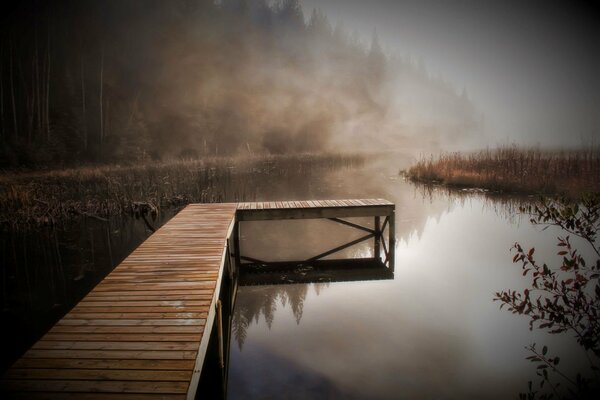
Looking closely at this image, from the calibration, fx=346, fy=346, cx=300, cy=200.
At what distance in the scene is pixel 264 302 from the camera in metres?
5.82

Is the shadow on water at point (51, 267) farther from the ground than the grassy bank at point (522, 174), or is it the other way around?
the grassy bank at point (522, 174)

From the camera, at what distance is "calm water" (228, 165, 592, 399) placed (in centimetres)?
373

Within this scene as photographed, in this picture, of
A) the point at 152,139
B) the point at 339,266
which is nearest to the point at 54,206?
the point at 339,266

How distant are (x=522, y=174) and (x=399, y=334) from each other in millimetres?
12758

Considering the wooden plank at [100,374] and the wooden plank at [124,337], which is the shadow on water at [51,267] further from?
the wooden plank at [100,374]

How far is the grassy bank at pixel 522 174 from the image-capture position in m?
12.6

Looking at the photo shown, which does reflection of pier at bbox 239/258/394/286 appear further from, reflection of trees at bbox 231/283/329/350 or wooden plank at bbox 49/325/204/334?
wooden plank at bbox 49/325/204/334

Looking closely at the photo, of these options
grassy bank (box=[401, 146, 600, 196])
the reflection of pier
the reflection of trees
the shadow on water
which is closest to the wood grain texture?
the reflection of trees

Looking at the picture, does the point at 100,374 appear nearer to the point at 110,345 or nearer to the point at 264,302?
the point at 110,345

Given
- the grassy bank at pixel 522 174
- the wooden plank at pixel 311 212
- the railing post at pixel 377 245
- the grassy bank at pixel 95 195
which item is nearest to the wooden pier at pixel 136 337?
the wooden plank at pixel 311 212

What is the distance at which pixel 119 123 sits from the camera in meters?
26.8

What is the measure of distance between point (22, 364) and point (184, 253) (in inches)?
110

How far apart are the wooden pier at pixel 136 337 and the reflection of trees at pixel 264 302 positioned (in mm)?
1090

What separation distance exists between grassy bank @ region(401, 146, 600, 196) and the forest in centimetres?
2036
